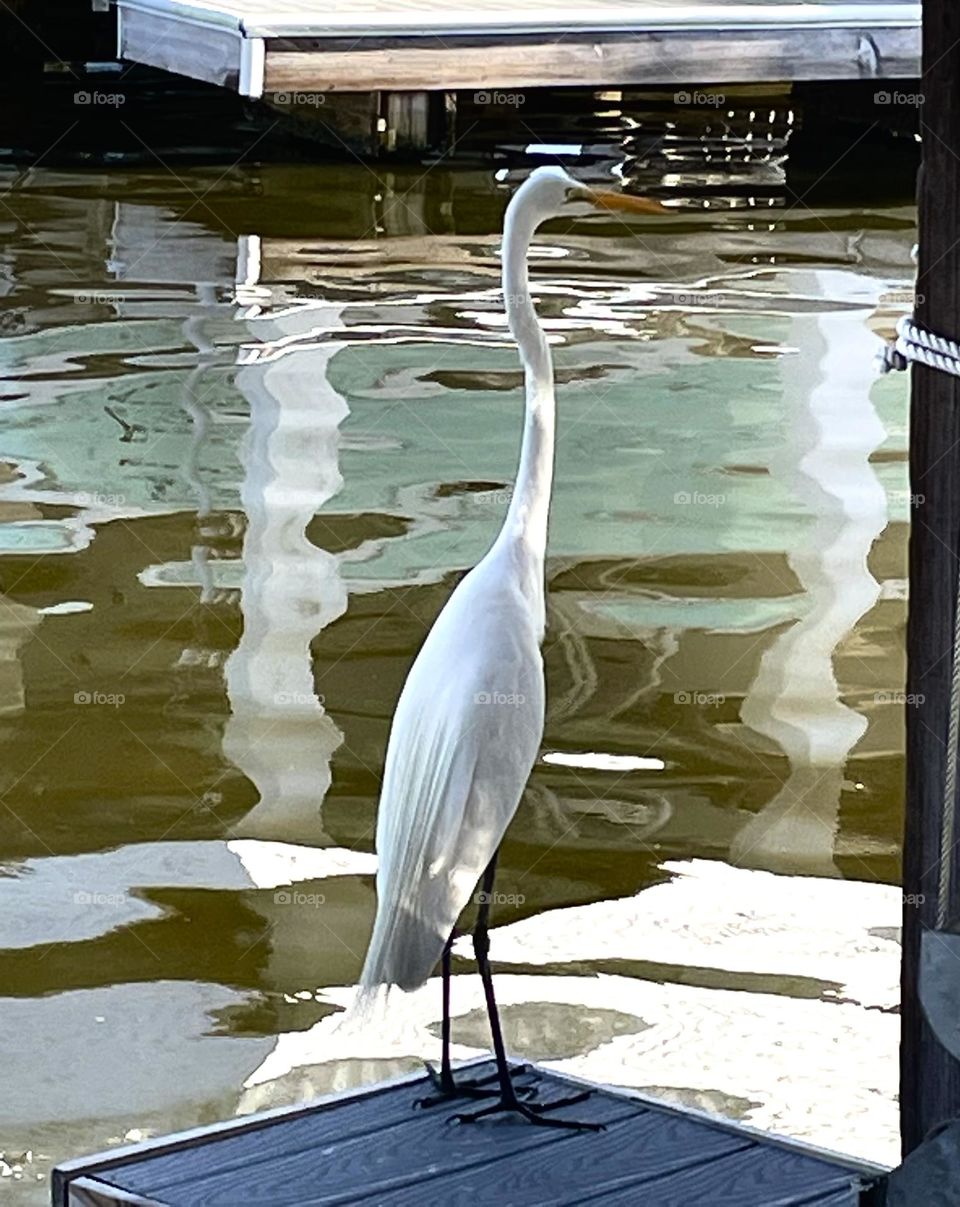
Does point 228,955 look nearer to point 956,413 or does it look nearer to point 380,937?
point 380,937

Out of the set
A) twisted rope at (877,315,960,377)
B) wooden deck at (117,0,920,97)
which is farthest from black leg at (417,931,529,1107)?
wooden deck at (117,0,920,97)

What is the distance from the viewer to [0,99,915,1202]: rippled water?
432 cm

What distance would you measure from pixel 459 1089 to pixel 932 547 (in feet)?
3.62

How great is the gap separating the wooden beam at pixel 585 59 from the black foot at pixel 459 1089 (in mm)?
9315

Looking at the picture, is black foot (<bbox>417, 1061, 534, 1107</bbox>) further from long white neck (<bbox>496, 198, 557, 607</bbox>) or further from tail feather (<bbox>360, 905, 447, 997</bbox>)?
long white neck (<bbox>496, 198, 557, 607</bbox>)

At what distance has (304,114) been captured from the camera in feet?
50.2

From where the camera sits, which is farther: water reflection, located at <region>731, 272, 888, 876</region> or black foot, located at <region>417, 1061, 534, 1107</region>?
water reflection, located at <region>731, 272, 888, 876</region>

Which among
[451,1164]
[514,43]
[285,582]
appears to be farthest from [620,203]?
[514,43]

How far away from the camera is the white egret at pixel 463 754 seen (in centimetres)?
317

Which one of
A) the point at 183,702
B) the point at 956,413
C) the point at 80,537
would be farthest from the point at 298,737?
the point at 956,413

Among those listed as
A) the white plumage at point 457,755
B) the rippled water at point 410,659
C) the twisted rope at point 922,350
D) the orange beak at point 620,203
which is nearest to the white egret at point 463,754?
the white plumage at point 457,755

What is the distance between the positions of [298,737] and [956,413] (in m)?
3.29

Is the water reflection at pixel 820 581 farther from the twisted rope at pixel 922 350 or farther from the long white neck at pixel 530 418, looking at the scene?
the twisted rope at pixel 922 350

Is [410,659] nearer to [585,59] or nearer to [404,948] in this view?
[404,948]
